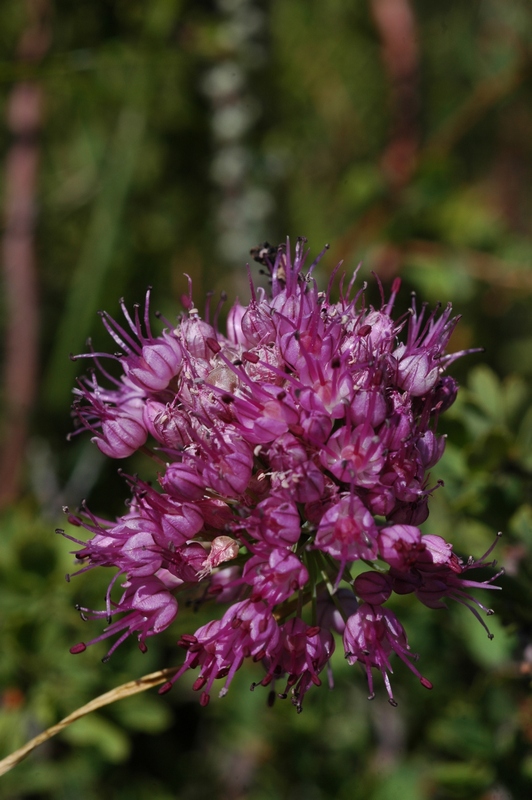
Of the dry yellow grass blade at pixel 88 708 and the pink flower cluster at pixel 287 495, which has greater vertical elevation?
the pink flower cluster at pixel 287 495

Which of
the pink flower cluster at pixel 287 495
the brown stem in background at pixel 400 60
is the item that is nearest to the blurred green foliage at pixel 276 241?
the brown stem in background at pixel 400 60

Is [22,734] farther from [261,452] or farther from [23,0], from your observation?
[23,0]

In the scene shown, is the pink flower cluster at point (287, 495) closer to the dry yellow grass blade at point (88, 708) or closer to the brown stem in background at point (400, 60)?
the dry yellow grass blade at point (88, 708)

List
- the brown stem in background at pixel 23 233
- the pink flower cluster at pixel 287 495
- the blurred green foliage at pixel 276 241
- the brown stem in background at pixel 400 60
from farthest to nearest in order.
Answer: the brown stem in background at pixel 400 60, the brown stem in background at pixel 23 233, the blurred green foliage at pixel 276 241, the pink flower cluster at pixel 287 495

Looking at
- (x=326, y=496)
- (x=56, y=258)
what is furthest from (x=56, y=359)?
(x=326, y=496)

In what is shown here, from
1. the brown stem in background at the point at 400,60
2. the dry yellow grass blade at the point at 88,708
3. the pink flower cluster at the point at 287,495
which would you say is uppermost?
the brown stem in background at the point at 400,60

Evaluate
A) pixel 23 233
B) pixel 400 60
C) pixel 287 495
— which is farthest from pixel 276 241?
pixel 287 495

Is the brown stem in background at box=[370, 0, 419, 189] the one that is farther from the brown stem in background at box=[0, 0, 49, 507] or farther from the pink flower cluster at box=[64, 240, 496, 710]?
the pink flower cluster at box=[64, 240, 496, 710]
